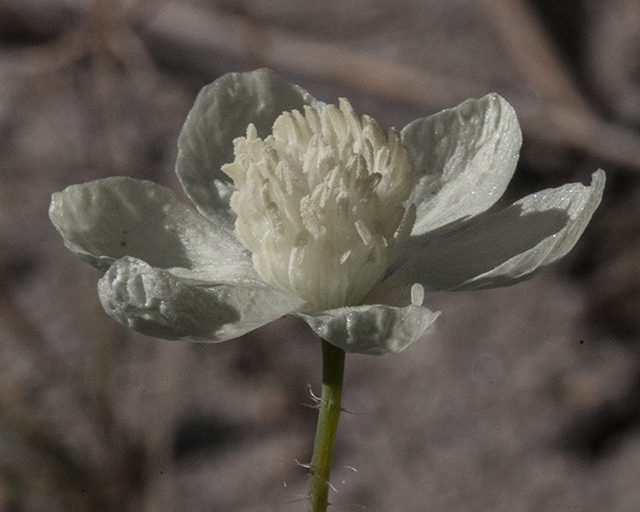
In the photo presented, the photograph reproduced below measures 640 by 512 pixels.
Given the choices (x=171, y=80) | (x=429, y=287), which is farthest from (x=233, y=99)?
(x=171, y=80)

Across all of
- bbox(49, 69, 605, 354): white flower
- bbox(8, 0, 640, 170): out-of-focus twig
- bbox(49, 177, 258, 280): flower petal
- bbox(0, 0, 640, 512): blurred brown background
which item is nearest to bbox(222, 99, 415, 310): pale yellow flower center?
bbox(49, 69, 605, 354): white flower

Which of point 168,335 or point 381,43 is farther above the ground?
point 168,335

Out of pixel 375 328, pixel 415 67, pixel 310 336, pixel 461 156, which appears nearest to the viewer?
pixel 375 328

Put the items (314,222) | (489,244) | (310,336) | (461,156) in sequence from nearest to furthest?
(314,222) → (489,244) → (461,156) → (310,336)

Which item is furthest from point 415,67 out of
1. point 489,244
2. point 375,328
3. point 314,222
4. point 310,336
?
point 375,328

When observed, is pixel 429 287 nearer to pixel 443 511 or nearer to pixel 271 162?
pixel 271 162

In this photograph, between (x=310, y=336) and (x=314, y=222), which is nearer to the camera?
(x=314, y=222)

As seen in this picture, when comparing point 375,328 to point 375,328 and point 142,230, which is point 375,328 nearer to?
point 375,328
